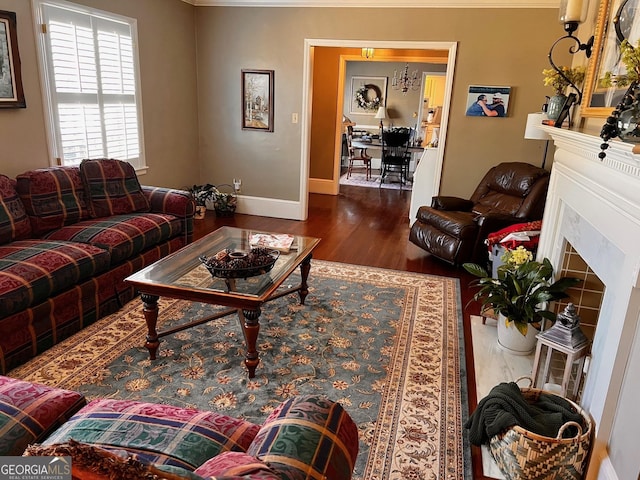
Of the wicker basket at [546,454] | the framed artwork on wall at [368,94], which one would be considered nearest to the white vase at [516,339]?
the wicker basket at [546,454]

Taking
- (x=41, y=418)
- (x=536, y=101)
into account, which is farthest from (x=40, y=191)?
(x=536, y=101)

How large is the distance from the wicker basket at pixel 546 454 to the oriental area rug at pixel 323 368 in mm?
233

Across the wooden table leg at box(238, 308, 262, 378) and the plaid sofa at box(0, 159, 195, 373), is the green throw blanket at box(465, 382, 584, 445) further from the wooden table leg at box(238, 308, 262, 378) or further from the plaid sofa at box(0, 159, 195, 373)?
the plaid sofa at box(0, 159, 195, 373)

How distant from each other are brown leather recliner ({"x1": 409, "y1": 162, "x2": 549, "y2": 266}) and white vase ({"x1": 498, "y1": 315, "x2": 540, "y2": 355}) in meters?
1.40

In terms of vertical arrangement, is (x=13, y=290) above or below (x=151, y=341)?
above

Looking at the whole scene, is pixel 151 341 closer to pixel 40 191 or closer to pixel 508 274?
pixel 40 191

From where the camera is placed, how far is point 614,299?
184 cm

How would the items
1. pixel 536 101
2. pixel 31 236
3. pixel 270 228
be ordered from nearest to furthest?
pixel 31 236 → pixel 536 101 → pixel 270 228

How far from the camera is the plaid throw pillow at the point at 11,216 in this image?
119 inches

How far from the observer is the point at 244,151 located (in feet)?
19.7

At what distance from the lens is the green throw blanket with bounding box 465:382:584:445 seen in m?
1.95

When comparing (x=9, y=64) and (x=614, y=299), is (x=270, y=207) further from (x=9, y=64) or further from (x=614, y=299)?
(x=614, y=299)

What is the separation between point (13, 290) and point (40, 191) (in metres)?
1.12

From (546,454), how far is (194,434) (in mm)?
1361
